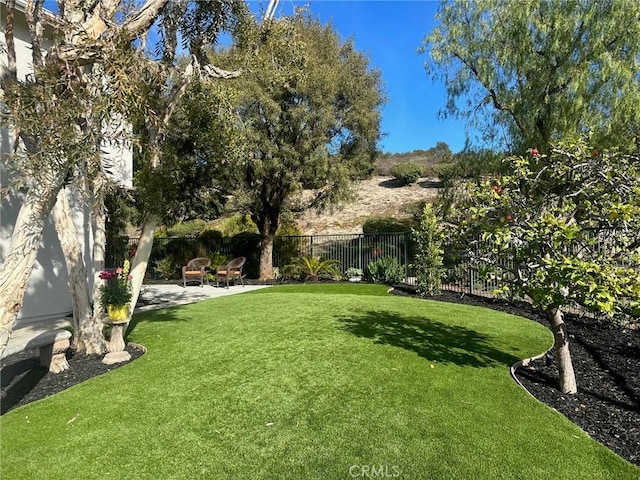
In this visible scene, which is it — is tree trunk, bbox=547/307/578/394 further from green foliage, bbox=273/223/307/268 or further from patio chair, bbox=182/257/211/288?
green foliage, bbox=273/223/307/268

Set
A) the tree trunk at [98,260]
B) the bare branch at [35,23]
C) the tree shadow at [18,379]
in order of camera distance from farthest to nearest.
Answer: the tree trunk at [98,260]
the tree shadow at [18,379]
the bare branch at [35,23]

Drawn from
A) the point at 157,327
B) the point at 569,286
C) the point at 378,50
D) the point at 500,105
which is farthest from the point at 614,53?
the point at 157,327

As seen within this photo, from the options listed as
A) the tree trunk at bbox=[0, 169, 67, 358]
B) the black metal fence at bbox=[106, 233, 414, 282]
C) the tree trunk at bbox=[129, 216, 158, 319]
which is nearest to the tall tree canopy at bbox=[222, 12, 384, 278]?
the black metal fence at bbox=[106, 233, 414, 282]

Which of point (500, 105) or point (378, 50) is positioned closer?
point (500, 105)

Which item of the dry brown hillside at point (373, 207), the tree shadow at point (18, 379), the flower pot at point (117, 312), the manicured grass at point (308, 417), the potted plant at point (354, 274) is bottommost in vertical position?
the tree shadow at point (18, 379)

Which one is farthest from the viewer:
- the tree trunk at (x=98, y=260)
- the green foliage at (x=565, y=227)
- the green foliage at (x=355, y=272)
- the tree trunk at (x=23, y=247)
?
the green foliage at (x=355, y=272)

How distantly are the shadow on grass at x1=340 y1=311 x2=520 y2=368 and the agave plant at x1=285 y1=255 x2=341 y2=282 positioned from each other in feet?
24.2

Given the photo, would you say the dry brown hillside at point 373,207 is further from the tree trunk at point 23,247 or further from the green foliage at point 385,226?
the tree trunk at point 23,247

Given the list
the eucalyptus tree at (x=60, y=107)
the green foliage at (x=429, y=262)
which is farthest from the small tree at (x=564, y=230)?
the green foliage at (x=429, y=262)

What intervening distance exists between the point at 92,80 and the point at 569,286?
16.0ft

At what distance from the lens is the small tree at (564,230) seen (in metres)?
3.45

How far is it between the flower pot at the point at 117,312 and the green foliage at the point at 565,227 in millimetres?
4490

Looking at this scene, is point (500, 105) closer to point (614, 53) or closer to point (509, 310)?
point (614, 53)

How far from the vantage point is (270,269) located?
15891 millimetres
